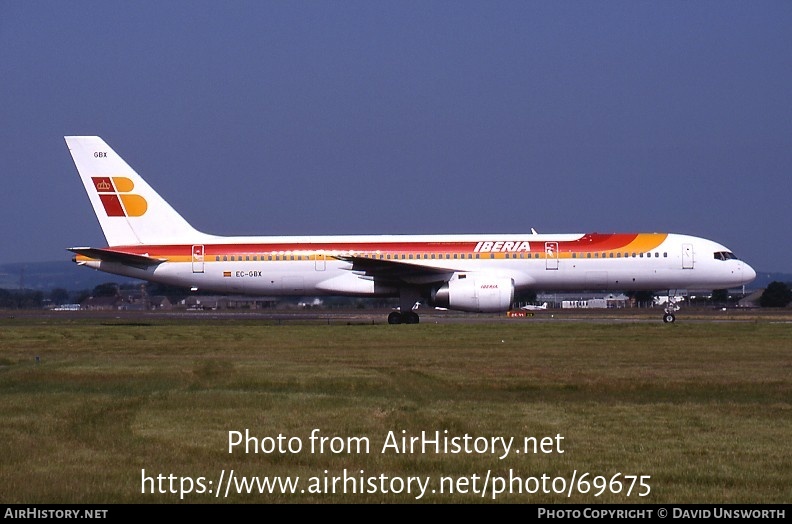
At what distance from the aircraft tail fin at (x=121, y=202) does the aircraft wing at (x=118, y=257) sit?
3.89 feet

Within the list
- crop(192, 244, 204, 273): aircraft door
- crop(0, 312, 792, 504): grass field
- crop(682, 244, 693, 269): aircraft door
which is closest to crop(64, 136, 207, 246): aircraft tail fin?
crop(192, 244, 204, 273): aircraft door

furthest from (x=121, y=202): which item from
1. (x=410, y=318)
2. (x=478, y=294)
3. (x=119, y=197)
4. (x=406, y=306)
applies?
(x=478, y=294)

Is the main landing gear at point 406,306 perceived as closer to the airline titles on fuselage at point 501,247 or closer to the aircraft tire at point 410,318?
the aircraft tire at point 410,318

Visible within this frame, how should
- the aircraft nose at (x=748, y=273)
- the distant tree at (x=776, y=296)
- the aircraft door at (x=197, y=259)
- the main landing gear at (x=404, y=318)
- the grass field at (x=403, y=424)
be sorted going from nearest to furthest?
the grass field at (x=403, y=424) → the aircraft door at (x=197, y=259) → the main landing gear at (x=404, y=318) → the aircraft nose at (x=748, y=273) → the distant tree at (x=776, y=296)

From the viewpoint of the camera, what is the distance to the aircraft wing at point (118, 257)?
39.1 meters

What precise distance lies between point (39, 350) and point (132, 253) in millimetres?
13548

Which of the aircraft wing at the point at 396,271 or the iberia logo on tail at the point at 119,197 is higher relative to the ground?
the iberia logo on tail at the point at 119,197

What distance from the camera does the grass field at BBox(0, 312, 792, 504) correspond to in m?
9.31

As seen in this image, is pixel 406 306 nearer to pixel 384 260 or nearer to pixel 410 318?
pixel 410 318

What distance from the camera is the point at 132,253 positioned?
40125 mm

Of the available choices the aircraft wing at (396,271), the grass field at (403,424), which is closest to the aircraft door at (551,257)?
the aircraft wing at (396,271)

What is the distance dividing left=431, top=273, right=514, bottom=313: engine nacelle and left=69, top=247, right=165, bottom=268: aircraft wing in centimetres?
1143

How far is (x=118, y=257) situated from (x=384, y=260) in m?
10.4

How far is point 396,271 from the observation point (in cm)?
3894
